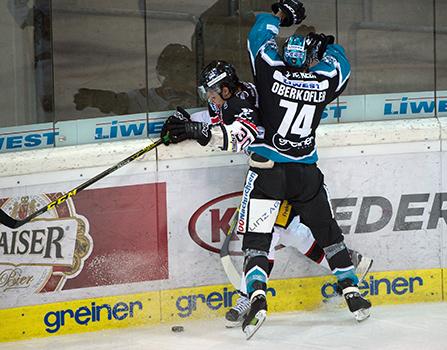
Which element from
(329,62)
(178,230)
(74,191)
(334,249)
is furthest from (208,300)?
(329,62)

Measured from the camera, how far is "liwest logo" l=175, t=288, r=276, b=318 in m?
5.29

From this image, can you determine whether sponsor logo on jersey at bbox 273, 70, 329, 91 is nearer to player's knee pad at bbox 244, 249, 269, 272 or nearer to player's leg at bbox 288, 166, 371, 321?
player's leg at bbox 288, 166, 371, 321

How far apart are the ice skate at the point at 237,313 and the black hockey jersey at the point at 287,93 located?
2.30 feet

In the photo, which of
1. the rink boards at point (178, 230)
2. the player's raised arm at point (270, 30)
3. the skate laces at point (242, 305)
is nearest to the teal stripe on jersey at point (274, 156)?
the rink boards at point (178, 230)

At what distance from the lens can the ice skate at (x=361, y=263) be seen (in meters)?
5.36

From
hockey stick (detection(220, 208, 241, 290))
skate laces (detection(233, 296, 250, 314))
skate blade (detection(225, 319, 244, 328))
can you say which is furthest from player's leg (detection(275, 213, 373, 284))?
skate blade (detection(225, 319, 244, 328))

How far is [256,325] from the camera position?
4.91 m

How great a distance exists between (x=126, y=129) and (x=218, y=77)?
21.5 inches

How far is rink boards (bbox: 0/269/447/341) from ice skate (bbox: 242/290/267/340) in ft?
1.43

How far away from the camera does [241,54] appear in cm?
536

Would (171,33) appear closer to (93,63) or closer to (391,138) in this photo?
(93,63)

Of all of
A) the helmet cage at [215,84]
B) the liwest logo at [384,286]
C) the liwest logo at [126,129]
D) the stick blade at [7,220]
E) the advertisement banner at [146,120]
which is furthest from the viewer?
the liwest logo at [384,286]

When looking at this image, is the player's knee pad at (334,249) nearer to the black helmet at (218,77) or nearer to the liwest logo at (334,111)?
the liwest logo at (334,111)

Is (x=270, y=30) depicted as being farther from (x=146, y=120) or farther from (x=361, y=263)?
(x=361, y=263)
